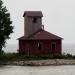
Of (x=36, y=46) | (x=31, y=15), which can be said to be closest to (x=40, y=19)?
(x=31, y=15)

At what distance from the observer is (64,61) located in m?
58.6

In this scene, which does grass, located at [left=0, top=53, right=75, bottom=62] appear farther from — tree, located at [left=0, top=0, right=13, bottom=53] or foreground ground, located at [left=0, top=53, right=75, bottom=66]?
tree, located at [left=0, top=0, right=13, bottom=53]

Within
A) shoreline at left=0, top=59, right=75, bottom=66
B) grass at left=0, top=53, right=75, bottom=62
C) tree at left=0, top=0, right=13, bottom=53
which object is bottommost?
shoreline at left=0, top=59, right=75, bottom=66

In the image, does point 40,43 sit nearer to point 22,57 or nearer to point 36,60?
point 22,57

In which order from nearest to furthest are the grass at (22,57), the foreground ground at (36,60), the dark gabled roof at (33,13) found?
the foreground ground at (36,60)
the grass at (22,57)
the dark gabled roof at (33,13)

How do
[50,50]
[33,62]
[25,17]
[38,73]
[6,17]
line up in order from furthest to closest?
[25,17] → [50,50] → [6,17] → [33,62] → [38,73]

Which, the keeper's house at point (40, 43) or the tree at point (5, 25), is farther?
the keeper's house at point (40, 43)

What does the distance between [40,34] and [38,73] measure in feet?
80.2

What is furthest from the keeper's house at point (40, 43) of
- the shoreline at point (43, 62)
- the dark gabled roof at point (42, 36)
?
the shoreline at point (43, 62)

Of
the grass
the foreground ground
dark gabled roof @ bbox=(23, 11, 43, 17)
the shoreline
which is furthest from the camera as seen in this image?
dark gabled roof @ bbox=(23, 11, 43, 17)

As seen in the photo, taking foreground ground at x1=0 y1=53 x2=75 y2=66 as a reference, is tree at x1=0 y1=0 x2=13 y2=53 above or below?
above

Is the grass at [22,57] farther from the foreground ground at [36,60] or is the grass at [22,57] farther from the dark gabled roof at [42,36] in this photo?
the dark gabled roof at [42,36]

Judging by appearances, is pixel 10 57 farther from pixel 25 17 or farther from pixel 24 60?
pixel 25 17

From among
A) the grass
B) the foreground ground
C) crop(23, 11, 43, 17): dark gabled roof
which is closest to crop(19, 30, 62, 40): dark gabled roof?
crop(23, 11, 43, 17): dark gabled roof
